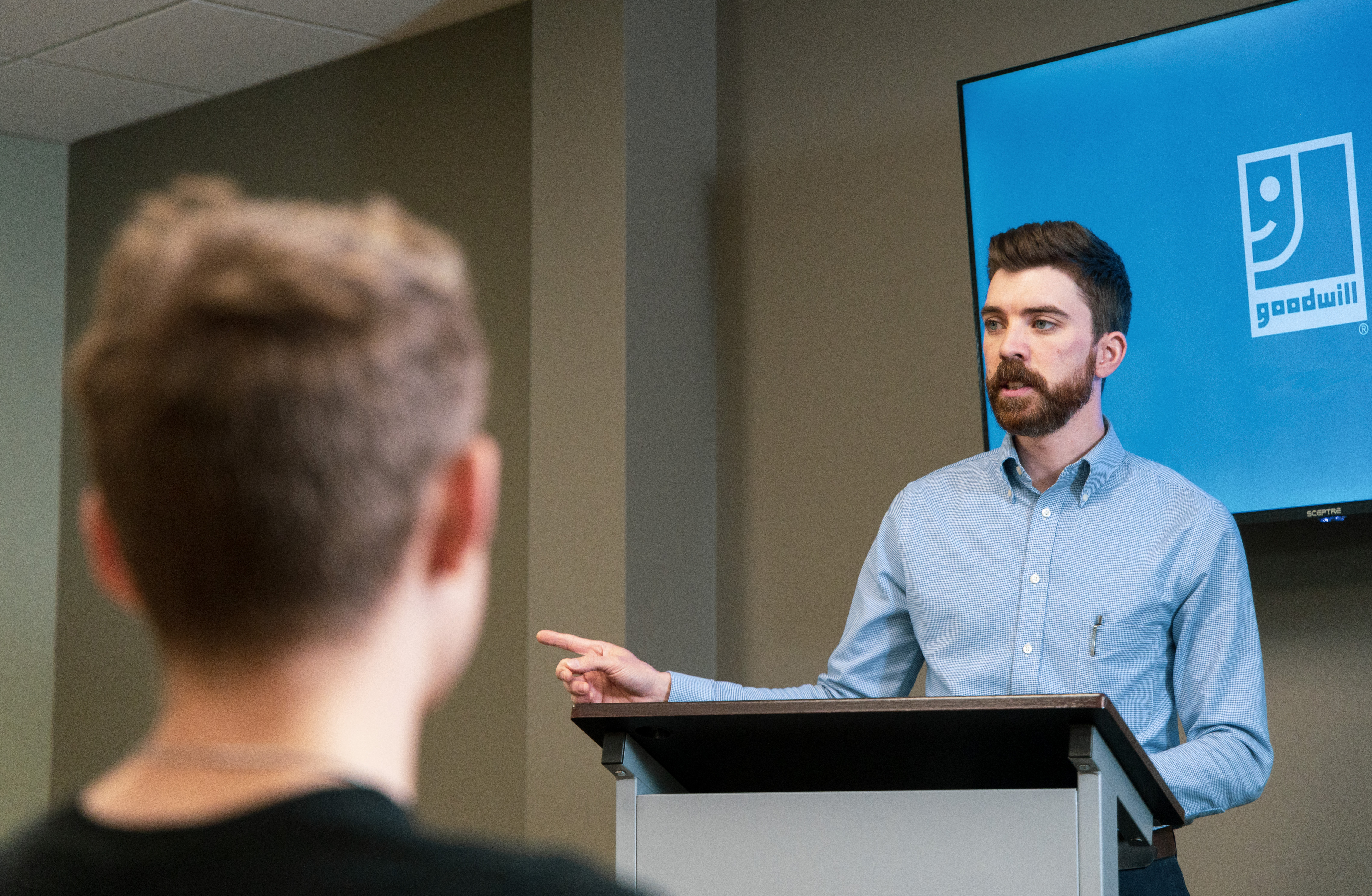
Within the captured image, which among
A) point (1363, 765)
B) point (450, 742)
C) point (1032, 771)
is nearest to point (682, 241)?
point (450, 742)

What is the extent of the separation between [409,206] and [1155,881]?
2.98 m

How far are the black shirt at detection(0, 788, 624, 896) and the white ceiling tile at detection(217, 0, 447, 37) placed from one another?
11.7ft

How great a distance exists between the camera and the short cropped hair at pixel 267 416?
0.57 meters

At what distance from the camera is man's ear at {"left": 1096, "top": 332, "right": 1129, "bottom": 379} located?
2.25m

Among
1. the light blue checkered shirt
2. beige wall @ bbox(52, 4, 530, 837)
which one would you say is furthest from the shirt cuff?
beige wall @ bbox(52, 4, 530, 837)

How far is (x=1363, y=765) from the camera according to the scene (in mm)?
2590

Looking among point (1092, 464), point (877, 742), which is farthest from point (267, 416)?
point (1092, 464)

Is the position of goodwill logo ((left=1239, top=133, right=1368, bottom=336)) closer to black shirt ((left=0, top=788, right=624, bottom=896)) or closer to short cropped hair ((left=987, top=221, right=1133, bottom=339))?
short cropped hair ((left=987, top=221, right=1133, bottom=339))

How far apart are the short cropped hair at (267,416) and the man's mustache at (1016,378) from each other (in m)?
1.70

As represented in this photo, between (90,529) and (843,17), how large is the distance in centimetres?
313

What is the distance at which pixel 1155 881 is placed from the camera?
6.13 feet

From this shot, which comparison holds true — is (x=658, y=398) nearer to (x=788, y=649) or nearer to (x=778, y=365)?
(x=778, y=365)

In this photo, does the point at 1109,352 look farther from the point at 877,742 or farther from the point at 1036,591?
the point at 877,742

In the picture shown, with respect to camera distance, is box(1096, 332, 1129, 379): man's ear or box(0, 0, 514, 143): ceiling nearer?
box(1096, 332, 1129, 379): man's ear
